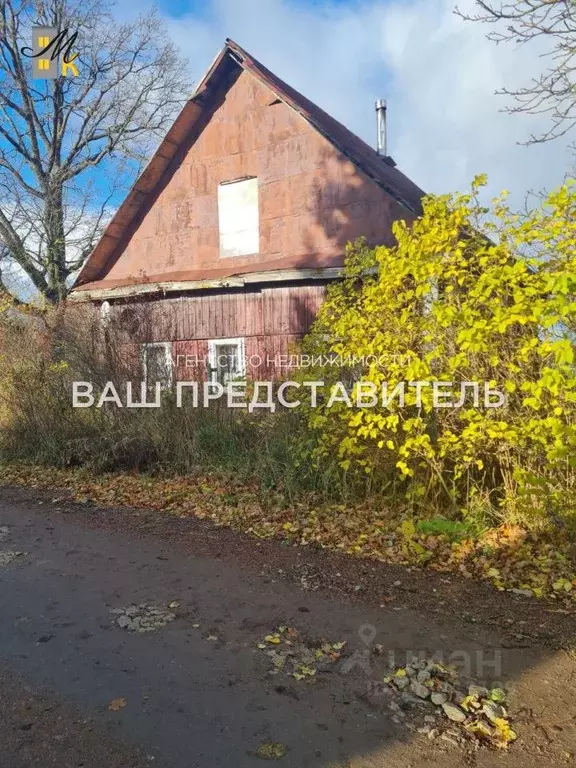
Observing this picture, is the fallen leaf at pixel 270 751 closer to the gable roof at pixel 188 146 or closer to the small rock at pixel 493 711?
the small rock at pixel 493 711

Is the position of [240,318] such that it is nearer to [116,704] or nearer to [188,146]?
[188,146]

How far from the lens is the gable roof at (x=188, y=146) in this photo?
11.9 meters

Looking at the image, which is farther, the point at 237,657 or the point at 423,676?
the point at 237,657

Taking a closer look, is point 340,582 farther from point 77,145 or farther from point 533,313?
point 77,145

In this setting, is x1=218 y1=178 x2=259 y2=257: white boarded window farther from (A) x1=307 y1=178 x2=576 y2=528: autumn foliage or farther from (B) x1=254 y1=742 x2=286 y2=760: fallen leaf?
(B) x1=254 y1=742 x2=286 y2=760: fallen leaf

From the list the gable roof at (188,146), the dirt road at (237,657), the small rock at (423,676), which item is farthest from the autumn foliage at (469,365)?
the gable roof at (188,146)

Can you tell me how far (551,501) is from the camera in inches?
187

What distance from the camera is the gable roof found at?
39.0ft

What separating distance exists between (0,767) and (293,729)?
1338 millimetres

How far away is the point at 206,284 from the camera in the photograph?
454 inches

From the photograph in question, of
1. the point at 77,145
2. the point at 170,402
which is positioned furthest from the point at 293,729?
the point at 77,145

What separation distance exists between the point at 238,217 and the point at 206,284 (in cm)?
200

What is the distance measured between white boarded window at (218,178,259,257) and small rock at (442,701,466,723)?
10495 millimetres

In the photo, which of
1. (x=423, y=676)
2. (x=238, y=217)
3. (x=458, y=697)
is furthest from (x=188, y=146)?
(x=458, y=697)
